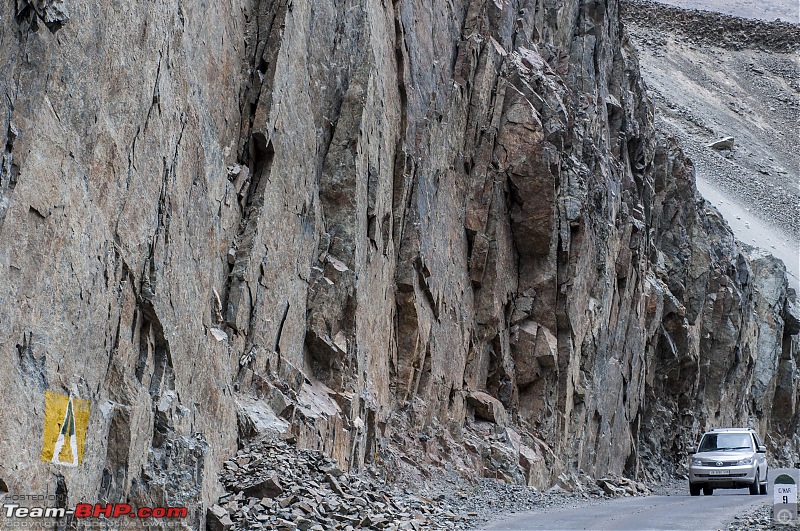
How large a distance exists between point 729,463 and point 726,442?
3.20 ft

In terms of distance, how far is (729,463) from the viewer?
67.0 feet

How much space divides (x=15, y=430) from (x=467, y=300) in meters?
17.6

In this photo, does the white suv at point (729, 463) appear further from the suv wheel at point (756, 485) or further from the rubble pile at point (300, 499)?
the rubble pile at point (300, 499)

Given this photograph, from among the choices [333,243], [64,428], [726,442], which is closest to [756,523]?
[726,442]

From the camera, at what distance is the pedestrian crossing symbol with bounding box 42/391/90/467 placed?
8539 mm

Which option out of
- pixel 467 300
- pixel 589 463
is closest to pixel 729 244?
pixel 589 463

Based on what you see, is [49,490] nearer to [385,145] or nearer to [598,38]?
[385,145]

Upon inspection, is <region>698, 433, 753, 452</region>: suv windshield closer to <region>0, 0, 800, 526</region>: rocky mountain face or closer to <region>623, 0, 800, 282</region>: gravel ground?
<region>0, 0, 800, 526</region>: rocky mountain face

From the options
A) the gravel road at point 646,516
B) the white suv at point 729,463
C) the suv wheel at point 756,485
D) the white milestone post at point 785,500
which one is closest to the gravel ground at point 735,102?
the white suv at point 729,463

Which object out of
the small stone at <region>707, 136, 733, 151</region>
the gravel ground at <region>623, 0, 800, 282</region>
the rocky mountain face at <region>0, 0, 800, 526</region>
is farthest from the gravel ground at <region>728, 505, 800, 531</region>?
the small stone at <region>707, 136, 733, 151</region>

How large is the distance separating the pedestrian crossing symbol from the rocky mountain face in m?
0.15

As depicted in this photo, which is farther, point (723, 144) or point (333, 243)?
point (723, 144)

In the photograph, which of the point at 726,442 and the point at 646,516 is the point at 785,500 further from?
the point at 726,442

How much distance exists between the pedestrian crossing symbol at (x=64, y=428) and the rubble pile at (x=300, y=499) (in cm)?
234
